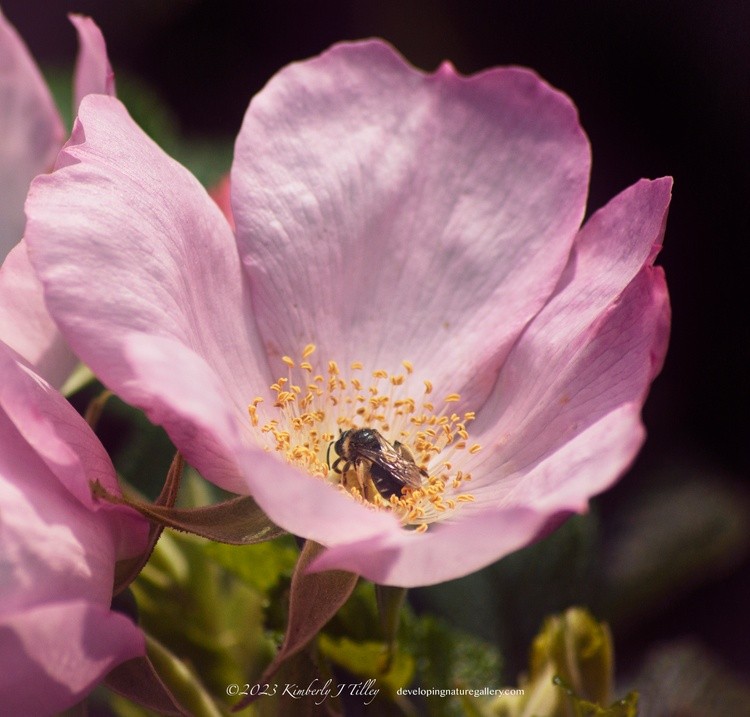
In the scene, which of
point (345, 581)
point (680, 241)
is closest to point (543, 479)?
point (345, 581)

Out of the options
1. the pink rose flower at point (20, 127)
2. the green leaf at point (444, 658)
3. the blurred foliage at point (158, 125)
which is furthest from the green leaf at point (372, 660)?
the blurred foliage at point (158, 125)

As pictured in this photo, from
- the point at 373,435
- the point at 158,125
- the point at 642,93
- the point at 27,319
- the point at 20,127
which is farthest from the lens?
Result: the point at 642,93

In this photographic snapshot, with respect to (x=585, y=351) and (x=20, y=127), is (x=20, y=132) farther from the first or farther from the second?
(x=585, y=351)

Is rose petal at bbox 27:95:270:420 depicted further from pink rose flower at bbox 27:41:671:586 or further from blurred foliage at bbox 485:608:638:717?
blurred foliage at bbox 485:608:638:717

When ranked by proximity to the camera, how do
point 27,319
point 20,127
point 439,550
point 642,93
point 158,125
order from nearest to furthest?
point 439,550 → point 27,319 → point 20,127 → point 158,125 → point 642,93

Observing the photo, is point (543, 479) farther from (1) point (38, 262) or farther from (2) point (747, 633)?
(2) point (747, 633)

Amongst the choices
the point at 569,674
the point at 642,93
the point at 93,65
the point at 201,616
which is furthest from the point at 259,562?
the point at 642,93

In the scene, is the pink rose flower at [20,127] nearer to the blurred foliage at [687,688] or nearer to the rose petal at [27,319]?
the rose petal at [27,319]
